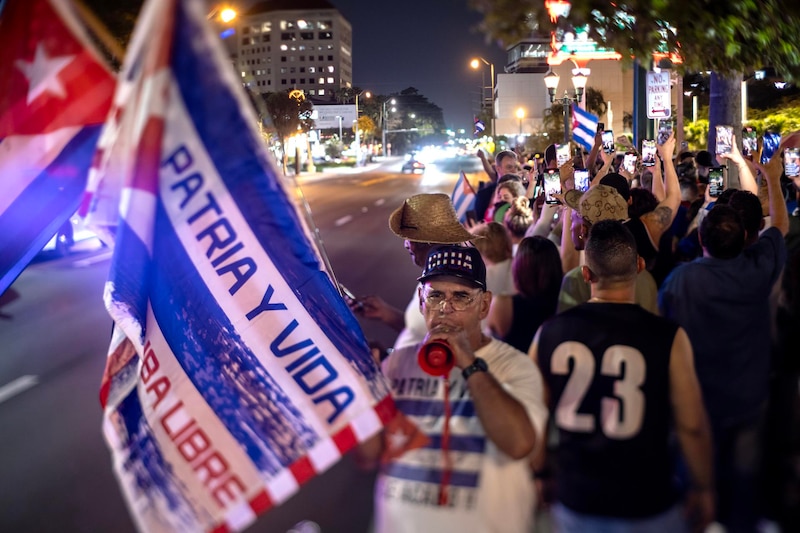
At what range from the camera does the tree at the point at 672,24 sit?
10.6ft

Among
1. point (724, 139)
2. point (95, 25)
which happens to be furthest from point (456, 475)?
point (724, 139)

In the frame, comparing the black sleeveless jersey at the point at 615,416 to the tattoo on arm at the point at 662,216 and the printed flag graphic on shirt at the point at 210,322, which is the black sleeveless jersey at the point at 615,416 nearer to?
the printed flag graphic on shirt at the point at 210,322

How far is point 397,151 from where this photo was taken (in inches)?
5037

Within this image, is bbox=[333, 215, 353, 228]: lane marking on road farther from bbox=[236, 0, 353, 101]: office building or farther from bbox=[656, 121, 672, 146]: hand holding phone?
bbox=[656, 121, 672, 146]: hand holding phone

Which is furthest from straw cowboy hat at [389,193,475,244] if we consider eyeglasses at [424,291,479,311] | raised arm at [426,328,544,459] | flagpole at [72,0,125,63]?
flagpole at [72,0,125,63]

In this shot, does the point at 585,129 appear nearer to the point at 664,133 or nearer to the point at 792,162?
the point at 664,133

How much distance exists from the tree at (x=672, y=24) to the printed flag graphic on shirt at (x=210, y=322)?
5.11 feet

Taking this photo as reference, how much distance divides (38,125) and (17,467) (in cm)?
383

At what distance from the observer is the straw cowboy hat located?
370 centimetres

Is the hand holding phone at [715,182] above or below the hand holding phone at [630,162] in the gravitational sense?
below

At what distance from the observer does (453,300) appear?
2.76m

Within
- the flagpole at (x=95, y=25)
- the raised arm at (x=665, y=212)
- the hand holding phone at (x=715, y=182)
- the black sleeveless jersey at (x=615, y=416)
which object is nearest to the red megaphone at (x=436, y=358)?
the black sleeveless jersey at (x=615, y=416)

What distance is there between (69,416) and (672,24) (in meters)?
5.49

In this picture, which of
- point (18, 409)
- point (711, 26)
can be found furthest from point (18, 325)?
point (711, 26)
